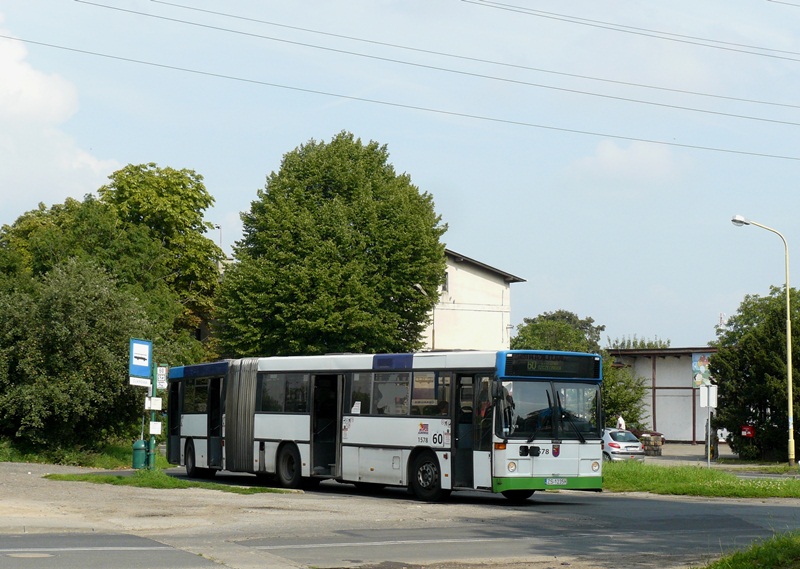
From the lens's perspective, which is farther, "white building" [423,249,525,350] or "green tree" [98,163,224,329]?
"white building" [423,249,525,350]

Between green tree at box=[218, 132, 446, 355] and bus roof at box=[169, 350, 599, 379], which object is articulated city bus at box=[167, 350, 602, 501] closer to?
bus roof at box=[169, 350, 599, 379]

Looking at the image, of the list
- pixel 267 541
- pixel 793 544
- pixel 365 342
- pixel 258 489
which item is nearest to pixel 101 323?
pixel 258 489

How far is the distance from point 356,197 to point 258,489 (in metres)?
32.1

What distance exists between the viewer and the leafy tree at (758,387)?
47.5 metres

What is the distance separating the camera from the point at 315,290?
5262cm

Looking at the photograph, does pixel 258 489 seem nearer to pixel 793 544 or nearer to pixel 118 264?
pixel 793 544

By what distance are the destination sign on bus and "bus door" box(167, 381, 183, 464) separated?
12.6 metres

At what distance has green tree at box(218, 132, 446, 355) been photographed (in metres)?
52.5

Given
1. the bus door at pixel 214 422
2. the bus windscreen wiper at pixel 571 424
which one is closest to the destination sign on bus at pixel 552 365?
the bus windscreen wiper at pixel 571 424

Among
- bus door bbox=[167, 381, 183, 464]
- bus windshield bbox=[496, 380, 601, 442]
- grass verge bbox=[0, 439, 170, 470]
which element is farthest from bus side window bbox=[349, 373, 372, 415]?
grass verge bbox=[0, 439, 170, 470]

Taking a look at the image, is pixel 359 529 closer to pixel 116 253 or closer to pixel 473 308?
pixel 116 253

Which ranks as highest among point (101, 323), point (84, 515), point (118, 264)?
point (118, 264)

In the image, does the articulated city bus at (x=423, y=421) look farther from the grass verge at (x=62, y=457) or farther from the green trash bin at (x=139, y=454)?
the grass verge at (x=62, y=457)

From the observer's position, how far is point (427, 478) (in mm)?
23312
